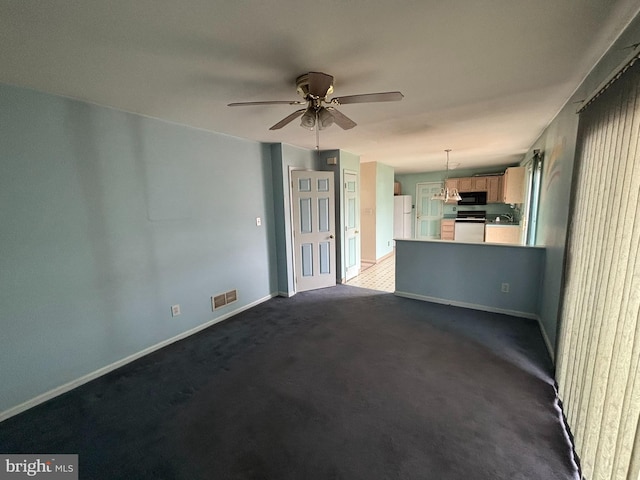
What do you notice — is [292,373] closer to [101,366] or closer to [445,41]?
[101,366]

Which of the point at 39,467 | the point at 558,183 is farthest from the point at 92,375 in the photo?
the point at 558,183

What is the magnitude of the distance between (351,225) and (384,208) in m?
1.89

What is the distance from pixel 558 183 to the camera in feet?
8.69

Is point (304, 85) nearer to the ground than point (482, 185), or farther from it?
farther from it

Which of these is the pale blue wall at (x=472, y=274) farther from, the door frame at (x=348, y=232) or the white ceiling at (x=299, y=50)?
the white ceiling at (x=299, y=50)

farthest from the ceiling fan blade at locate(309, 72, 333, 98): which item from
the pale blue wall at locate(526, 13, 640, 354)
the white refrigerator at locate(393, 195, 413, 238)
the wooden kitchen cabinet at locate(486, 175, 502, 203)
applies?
the wooden kitchen cabinet at locate(486, 175, 502, 203)

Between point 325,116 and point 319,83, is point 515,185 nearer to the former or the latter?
point 325,116

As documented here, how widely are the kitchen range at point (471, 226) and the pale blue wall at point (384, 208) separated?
215 centimetres

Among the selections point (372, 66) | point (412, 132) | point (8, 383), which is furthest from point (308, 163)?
point (8, 383)

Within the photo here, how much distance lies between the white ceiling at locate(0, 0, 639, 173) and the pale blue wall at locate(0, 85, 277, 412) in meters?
0.32

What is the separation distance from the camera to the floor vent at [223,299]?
352 centimetres

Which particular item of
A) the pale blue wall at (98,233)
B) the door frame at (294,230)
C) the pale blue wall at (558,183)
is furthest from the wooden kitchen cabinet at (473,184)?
the pale blue wall at (98,233)

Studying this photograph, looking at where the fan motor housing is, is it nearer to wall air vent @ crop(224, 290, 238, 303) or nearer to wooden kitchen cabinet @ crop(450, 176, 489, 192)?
wall air vent @ crop(224, 290, 238, 303)

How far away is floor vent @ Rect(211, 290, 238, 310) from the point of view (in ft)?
11.6
